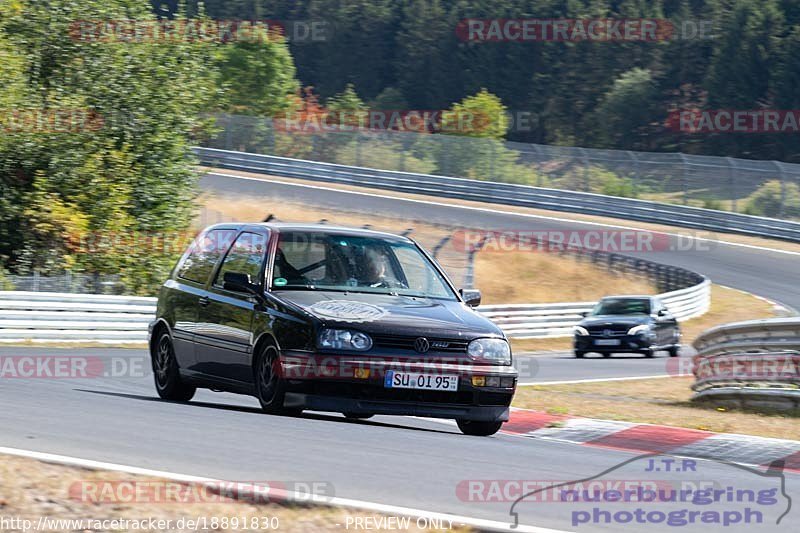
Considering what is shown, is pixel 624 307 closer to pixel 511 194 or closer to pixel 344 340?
pixel 344 340

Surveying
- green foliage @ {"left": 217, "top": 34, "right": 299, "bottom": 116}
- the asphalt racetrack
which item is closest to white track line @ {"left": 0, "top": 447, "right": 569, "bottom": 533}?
the asphalt racetrack

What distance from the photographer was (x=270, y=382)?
9312 mm

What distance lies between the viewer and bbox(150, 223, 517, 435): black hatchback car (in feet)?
29.5

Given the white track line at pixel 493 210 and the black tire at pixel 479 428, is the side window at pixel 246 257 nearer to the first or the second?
the black tire at pixel 479 428

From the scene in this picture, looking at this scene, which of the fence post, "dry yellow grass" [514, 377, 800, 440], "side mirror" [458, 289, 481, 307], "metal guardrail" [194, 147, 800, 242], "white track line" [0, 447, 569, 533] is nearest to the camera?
"white track line" [0, 447, 569, 533]

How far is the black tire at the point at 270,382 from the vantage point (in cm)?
912

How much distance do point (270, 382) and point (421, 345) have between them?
3.83 ft

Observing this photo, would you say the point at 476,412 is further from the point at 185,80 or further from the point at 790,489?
the point at 185,80

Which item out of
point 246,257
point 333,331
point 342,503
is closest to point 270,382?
point 333,331

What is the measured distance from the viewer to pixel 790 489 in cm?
748

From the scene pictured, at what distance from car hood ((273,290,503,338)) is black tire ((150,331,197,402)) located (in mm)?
1803

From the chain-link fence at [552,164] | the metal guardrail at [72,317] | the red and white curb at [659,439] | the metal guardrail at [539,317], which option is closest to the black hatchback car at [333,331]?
the red and white curb at [659,439]

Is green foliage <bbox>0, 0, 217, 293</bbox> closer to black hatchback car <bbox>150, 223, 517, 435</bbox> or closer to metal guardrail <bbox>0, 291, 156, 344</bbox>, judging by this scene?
metal guardrail <bbox>0, 291, 156, 344</bbox>

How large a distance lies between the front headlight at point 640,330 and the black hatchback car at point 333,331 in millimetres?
15516
